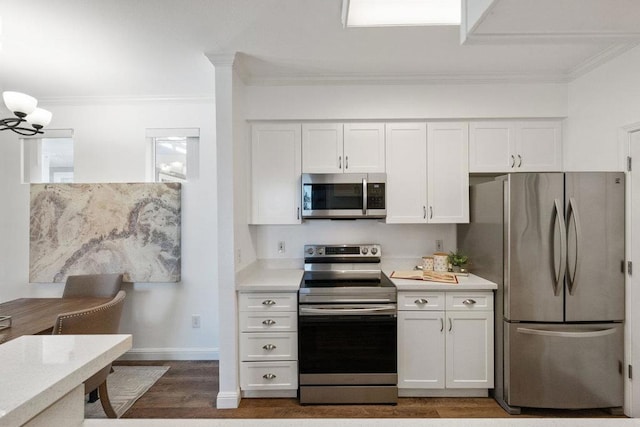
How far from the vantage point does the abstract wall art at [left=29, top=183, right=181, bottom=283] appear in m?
3.17

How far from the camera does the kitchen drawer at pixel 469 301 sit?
8.20 ft

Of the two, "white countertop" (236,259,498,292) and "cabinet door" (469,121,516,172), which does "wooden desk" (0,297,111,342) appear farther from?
"cabinet door" (469,121,516,172)

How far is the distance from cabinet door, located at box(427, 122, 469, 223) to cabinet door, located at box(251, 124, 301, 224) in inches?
46.0

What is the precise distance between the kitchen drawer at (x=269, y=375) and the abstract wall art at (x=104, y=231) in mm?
1244

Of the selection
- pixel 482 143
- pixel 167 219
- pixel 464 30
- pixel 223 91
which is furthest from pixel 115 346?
pixel 482 143

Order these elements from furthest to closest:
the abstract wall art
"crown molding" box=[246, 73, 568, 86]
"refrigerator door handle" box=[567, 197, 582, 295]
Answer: the abstract wall art < "crown molding" box=[246, 73, 568, 86] < "refrigerator door handle" box=[567, 197, 582, 295]

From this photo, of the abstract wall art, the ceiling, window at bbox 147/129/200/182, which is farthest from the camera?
window at bbox 147/129/200/182

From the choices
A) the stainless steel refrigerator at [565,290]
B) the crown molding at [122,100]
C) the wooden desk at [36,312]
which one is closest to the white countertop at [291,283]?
the stainless steel refrigerator at [565,290]

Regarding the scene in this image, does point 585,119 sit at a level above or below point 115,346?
above

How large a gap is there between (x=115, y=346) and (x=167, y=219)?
8.87 feet

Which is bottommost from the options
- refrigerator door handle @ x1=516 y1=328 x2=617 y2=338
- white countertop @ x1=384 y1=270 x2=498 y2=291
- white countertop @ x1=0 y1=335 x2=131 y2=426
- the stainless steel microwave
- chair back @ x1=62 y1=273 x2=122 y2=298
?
refrigerator door handle @ x1=516 y1=328 x2=617 y2=338

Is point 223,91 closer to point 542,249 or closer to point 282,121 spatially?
point 282,121

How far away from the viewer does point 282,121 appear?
2861mm

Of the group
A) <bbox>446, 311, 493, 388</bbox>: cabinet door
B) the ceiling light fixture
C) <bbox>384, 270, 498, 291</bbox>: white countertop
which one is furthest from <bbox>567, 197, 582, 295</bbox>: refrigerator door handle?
the ceiling light fixture
